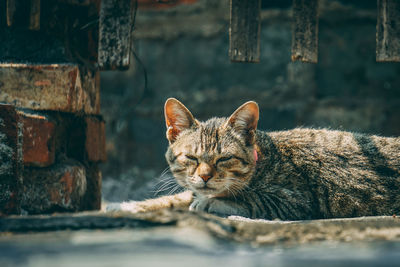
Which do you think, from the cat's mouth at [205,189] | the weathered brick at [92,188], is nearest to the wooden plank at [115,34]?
the weathered brick at [92,188]

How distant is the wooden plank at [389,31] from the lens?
93.9 inches

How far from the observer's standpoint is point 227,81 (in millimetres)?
3977

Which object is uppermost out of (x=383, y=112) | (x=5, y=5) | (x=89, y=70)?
(x=5, y=5)

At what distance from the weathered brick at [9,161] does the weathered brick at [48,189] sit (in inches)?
12.9

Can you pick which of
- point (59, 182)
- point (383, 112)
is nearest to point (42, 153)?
point (59, 182)

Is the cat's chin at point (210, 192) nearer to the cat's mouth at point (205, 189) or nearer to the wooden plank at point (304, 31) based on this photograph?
the cat's mouth at point (205, 189)

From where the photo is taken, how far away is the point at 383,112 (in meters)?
3.71

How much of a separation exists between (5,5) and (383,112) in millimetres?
3037

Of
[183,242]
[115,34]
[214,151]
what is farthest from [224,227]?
[115,34]

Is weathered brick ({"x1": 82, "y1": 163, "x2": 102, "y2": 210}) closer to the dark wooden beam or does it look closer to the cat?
the cat

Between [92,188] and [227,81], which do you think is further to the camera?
[227,81]

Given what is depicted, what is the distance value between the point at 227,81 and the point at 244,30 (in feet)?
5.23

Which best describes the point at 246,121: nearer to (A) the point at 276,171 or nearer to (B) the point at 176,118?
(A) the point at 276,171

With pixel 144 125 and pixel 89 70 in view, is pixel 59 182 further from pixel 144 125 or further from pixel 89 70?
pixel 144 125
